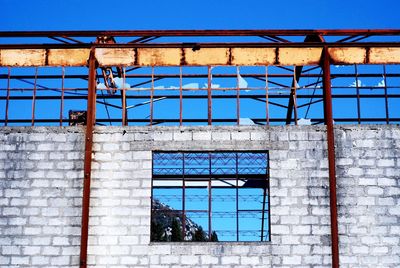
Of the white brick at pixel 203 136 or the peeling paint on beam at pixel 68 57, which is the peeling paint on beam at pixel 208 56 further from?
the white brick at pixel 203 136

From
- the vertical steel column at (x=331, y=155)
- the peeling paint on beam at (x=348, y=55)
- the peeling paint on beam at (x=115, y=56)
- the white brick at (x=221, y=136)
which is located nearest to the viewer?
the vertical steel column at (x=331, y=155)

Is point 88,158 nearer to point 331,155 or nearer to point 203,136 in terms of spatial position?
point 203,136

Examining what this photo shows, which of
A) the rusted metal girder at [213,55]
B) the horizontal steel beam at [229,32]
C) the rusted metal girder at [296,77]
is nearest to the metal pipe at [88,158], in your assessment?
the rusted metal girder at [213,55]

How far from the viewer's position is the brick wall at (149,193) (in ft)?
41.1

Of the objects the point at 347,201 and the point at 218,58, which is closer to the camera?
the point at 347,201

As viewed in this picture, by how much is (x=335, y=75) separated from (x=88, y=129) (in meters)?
8.63

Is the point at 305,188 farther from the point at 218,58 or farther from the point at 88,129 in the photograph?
the point at 88,129

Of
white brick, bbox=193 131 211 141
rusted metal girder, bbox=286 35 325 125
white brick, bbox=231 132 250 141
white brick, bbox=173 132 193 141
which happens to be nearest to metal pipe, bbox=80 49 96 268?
white brick, bbox=173 132 193 141

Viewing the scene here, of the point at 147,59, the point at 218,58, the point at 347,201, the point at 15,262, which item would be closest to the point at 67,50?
the point at 147,59

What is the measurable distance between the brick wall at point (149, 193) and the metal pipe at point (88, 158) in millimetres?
216

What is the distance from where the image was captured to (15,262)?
12.7 metres

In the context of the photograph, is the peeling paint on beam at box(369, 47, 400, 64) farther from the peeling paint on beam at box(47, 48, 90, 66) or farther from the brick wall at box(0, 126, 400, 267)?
the peeling paint on beam at box(47, 48, 90, 66)

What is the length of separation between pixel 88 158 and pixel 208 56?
3.98 meters

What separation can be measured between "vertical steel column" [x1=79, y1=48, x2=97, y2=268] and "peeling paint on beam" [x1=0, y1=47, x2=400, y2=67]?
22.7 inches
